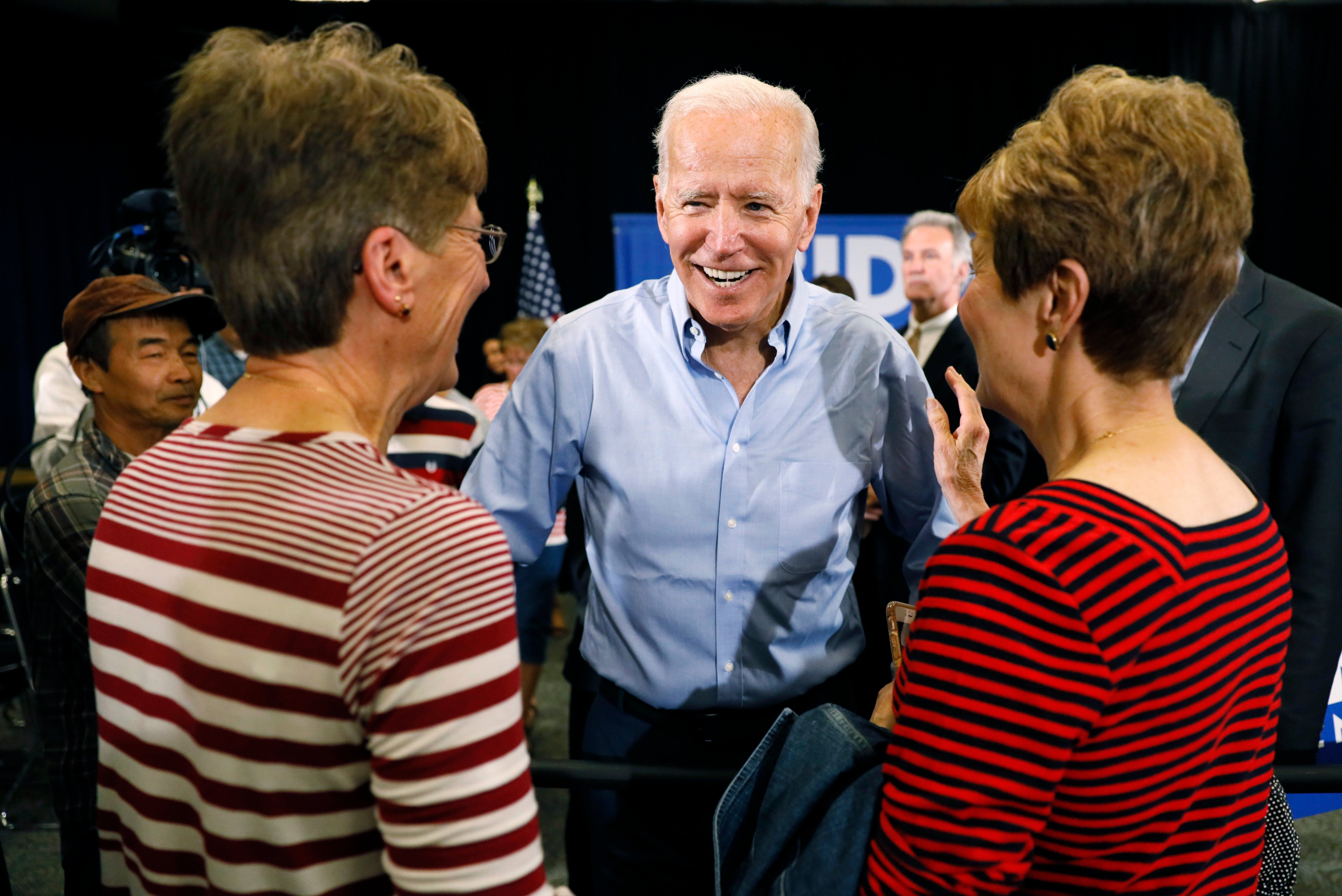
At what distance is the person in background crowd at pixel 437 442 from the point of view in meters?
2.81

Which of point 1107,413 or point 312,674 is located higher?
point 1107,413

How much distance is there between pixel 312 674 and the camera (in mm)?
762

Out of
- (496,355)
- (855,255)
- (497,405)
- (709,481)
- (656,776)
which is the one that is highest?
(709,481)

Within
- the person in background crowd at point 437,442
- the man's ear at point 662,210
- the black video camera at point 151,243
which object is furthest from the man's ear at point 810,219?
the black video camera at point 151,243

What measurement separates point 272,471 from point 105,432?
1.75m

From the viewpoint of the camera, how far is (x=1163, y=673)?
2.83 ft

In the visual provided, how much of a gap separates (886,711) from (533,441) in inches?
31.7

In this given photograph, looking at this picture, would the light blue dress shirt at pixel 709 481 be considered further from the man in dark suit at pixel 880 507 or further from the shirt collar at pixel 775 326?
the man in dark suit at pixel 880 507

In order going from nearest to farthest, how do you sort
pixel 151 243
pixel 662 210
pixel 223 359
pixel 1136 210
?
pixel 1136 210 < pixel 662 210 < pixel 151 243 < pixel 223 359

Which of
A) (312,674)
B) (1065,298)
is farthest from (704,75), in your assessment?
(312,674)

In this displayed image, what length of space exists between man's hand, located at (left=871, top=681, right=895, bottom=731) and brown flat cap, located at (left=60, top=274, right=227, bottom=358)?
69.6 inches

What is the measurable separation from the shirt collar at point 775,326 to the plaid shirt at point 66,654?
1.25 m

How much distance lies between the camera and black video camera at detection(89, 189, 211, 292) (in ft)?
10.8

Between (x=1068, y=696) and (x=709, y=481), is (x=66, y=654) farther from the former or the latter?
(x=1068, y=696)
